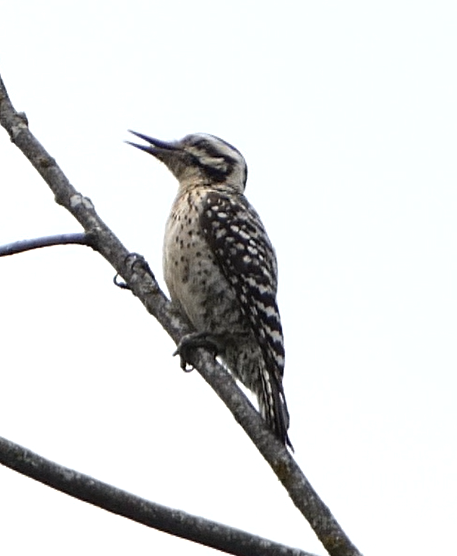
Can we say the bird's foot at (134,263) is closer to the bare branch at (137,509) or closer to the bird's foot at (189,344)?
the bird's foot at (189,344)

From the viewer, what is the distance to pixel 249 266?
6.50m

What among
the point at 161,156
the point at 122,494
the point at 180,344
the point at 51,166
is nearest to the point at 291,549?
the point at 122,494

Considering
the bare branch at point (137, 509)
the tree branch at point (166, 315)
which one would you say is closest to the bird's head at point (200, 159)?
the tree branch at point (166, 315)

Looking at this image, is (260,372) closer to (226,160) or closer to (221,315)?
(221,315)

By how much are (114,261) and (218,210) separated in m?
2.27

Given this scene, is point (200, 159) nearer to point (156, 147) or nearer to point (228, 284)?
point (156, 147)

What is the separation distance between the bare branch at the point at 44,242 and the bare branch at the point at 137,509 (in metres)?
1.38

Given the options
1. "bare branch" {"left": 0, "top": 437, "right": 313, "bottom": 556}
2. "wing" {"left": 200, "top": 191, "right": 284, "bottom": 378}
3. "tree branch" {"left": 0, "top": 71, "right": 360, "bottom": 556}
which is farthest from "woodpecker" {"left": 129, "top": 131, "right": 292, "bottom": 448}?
"bare branch" {"left": 0, "top": 437, "right": 313, "bottom": 556}

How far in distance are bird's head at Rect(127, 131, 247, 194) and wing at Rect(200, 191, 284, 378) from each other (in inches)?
20.6

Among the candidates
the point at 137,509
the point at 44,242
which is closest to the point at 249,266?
the point at 44,242

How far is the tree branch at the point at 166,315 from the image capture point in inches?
143

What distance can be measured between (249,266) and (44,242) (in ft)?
7.33

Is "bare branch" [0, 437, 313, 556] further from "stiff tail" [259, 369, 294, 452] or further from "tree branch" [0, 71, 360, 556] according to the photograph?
"stiff tail" [259, 369, 294, 452]

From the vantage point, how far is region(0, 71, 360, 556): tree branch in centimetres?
363
